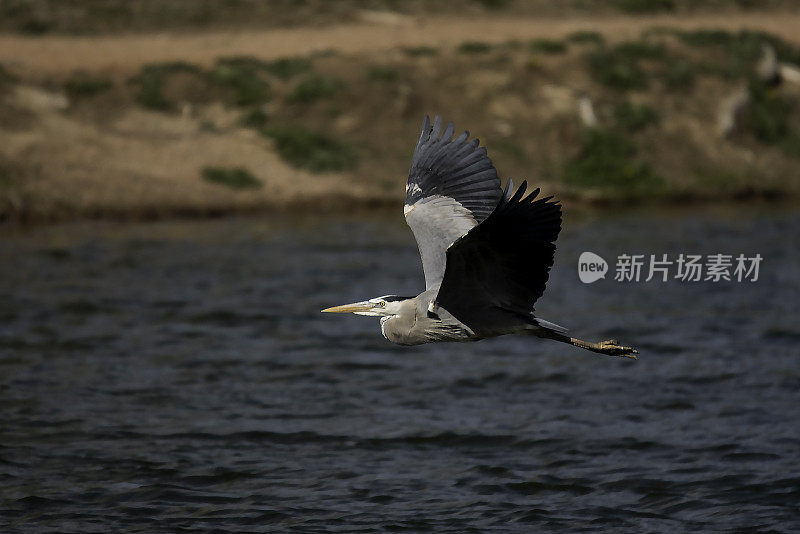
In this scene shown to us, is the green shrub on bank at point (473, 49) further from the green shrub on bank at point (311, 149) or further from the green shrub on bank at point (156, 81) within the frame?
the green shrub on bank at point (156, 81)

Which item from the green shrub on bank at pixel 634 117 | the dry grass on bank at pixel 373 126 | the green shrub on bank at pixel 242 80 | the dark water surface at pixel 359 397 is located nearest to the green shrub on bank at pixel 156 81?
the dry grass on bank at pixel 373 126

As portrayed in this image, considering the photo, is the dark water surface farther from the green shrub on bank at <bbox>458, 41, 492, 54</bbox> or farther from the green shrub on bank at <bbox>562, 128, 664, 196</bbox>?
the green shrub on bank at <bbox>458, 41, 492, 54</bbox>

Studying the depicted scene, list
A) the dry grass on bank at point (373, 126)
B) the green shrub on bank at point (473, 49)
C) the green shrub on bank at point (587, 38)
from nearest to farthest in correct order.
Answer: the dry grass on bank at point (373, 126) → the green shrub on bank at point (473, 49) → the green shrub on bank at point (587, 38)

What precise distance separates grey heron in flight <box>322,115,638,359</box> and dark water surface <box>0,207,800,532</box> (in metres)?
1.88

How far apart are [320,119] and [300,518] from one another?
649 inches

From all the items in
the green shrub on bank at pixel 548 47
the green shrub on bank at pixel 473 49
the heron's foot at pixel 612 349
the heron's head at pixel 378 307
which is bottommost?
the heron's foot at pixel 612 349

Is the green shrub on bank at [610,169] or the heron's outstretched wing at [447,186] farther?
the green shrub on bank at [610,169]

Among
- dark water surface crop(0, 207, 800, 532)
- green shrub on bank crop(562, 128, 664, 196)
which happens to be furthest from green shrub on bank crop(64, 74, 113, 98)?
green shrub on bank crop(562, 128, 664, 196)

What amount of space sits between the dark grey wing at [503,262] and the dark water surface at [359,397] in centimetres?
218

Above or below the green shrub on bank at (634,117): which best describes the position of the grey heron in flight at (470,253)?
below

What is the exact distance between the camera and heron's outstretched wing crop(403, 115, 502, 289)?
934 centimetres

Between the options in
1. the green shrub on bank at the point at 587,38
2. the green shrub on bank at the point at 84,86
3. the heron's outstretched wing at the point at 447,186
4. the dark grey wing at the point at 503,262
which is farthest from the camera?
→ the green shrub on bank at the point at 587,38

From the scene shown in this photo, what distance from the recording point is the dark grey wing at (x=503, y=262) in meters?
7.61

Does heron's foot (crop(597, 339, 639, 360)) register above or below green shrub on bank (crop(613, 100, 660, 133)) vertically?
below
